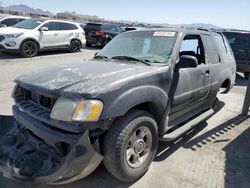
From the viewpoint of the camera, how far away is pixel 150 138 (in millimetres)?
3461

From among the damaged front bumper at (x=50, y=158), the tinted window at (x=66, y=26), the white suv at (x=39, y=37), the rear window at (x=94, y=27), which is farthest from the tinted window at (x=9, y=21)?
the damaged front bumper at (x=50, y=158)

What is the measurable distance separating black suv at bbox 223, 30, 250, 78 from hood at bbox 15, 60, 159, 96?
7.77m

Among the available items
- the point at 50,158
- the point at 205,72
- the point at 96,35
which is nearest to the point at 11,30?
the point at 96,35

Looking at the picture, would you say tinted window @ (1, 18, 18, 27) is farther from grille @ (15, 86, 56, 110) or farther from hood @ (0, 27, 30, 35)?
grille @ (15, 86, 56, 110)

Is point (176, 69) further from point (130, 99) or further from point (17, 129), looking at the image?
point (17, 129)

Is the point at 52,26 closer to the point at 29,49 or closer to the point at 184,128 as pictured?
the point at 29,49

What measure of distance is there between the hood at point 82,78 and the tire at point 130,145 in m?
0.44

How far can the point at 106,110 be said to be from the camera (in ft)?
9.02

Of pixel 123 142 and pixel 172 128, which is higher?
pixel 123 142

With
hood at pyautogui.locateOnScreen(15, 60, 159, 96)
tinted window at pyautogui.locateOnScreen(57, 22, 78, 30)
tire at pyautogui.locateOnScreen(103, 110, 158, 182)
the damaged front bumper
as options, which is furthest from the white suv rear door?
tire at pyautogui.locateOnScreen(103, 110, 158, 182)

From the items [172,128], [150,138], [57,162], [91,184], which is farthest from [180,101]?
[57,162]

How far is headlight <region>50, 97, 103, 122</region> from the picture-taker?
2664 millimetres

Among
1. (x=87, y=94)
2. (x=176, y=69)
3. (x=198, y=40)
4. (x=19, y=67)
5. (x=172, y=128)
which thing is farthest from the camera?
(x=19, y=67)

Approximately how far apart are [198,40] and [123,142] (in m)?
2.75
